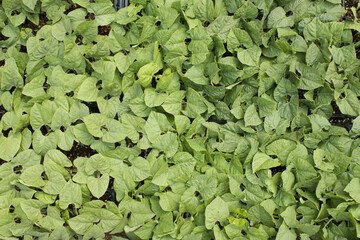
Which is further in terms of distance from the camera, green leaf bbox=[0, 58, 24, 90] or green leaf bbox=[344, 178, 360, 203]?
green leaf bbox=[0, 58, 24, 90]

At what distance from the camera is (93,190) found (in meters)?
1.13

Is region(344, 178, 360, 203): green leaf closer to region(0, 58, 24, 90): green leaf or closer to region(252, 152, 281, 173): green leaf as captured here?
region(252, 152, 281, 173): green leaf

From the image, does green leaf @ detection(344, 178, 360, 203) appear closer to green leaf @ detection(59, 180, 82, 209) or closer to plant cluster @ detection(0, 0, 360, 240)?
plant cluster @ detection(0, 0, 360, 240)

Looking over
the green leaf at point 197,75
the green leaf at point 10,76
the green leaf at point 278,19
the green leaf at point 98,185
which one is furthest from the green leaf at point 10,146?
the green leaf at point 278,19

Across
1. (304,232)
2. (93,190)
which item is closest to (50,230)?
(93,190)

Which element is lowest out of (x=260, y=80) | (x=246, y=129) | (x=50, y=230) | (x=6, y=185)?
(x=50, y=230)

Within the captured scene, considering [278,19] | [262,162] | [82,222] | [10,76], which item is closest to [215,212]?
[262,162]

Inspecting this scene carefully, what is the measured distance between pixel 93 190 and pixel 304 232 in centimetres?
77

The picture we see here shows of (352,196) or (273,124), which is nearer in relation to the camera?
(352,196)

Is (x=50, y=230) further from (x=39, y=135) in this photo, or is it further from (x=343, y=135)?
(x=343, y=135)

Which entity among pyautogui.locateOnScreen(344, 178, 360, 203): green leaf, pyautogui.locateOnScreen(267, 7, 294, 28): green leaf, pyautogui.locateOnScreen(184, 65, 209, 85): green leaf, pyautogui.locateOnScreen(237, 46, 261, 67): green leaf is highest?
pyautogui.locateOnScreen(267, 7, 294, 28): green leaf

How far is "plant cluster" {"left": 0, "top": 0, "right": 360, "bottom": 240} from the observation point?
3.67ft

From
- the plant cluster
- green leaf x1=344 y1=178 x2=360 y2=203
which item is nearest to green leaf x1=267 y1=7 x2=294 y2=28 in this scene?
the plant cluster

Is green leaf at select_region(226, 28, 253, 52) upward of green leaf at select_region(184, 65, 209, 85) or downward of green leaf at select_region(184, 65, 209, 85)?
upward
